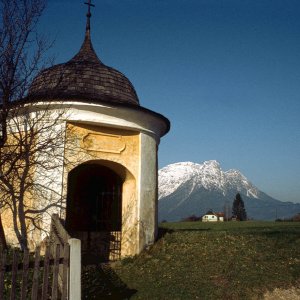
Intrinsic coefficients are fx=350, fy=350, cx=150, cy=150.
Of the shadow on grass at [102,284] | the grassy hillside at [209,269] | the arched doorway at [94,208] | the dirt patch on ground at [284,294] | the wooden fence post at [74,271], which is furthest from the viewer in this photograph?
the arched doorway at [94,208]

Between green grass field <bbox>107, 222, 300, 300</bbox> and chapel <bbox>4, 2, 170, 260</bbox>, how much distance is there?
825 mm

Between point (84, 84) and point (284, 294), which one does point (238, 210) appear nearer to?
point (84, 84)

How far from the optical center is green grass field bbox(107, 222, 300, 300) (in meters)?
7.23

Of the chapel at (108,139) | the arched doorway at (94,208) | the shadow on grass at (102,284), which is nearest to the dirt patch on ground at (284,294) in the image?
the shadow on grass at (102,284)

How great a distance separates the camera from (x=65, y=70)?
980cm

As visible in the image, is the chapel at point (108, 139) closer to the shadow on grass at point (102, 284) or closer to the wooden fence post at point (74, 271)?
the shadow on grass at point (102, 284)

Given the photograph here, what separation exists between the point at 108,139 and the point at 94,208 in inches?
175

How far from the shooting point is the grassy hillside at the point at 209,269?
7.23 metres

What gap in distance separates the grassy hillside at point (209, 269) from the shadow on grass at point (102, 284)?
85 millimetres

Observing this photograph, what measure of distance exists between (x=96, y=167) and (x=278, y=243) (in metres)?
6.52

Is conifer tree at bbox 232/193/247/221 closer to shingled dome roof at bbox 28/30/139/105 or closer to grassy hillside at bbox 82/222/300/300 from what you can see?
grassy hillside at bbox 82/222/300/300

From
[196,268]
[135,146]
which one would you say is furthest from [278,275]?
[135,146]

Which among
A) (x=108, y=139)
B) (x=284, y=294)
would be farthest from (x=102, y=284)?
(x=284, y=294)

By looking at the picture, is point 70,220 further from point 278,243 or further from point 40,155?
point 278,243
